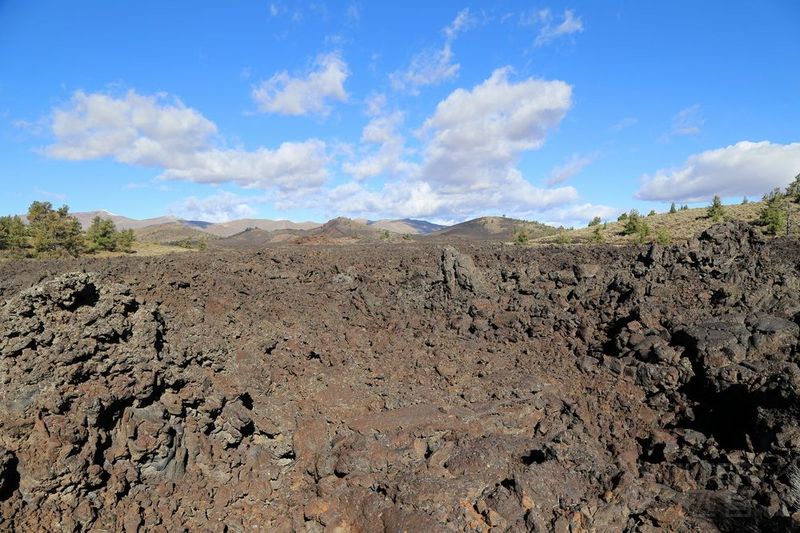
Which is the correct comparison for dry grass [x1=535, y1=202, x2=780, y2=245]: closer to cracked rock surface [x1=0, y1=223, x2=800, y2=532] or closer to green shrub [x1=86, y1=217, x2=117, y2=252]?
cracked rock surface [x1=0, y1=223, x2=800, y2=532]

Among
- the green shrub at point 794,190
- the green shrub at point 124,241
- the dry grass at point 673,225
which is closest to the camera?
the green shrub at point 124,241

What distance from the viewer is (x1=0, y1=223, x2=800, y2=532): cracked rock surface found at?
5.40 meters

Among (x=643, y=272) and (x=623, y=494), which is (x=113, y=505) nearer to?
(x=623, y=494)

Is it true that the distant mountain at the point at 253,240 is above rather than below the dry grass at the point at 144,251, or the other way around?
above

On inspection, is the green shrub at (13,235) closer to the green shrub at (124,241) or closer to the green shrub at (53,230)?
the green shrub at (53,230)

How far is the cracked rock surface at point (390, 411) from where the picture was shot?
5.40 m

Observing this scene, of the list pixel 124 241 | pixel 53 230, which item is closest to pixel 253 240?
pixel 124 241

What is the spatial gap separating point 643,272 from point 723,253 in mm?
2405

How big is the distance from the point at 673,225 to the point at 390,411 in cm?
4562

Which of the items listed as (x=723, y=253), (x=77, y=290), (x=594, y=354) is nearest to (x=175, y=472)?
(x=77, y=290)

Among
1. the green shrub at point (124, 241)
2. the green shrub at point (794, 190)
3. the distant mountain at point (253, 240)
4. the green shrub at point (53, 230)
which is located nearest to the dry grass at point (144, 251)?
the green shrub at point (124, 241)

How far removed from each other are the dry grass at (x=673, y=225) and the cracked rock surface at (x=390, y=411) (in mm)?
29606

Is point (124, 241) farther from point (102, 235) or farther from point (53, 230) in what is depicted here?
point (53, 230)

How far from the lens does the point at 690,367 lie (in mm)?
8594
